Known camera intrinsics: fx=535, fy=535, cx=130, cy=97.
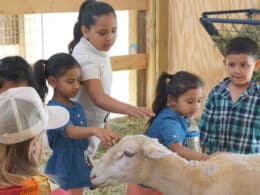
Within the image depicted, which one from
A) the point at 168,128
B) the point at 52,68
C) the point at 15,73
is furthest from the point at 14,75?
the point at 168,128

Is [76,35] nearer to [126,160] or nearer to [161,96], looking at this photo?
[161,96]

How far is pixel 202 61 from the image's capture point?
584 centimetres

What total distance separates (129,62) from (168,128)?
10.5 feet

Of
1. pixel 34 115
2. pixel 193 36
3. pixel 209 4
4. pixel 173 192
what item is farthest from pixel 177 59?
pixel 34 115

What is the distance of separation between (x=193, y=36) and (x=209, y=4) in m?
0.42

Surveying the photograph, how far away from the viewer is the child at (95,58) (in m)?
2.79

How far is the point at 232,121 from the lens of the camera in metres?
2.82

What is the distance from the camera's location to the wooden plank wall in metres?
5.66

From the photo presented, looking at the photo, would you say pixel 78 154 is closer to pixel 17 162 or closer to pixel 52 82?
pixel 52 82

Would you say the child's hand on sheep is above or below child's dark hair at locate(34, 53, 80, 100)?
below

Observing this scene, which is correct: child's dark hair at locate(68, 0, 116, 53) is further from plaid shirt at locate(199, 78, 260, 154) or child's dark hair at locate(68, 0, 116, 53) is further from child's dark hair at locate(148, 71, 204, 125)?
plaid shirt at locate(199, 78, 260, 154)

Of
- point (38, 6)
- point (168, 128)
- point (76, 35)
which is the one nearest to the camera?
point (168, 128)

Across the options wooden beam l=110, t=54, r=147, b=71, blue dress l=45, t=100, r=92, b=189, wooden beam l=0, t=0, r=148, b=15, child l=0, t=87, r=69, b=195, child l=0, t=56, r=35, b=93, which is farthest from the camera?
wooden beam l=110, t=54, r=147, b=71

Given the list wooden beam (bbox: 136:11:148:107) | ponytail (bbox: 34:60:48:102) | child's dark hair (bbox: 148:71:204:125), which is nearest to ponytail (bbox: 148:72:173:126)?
child's dark hair (bbox: 148:71:204:125)
